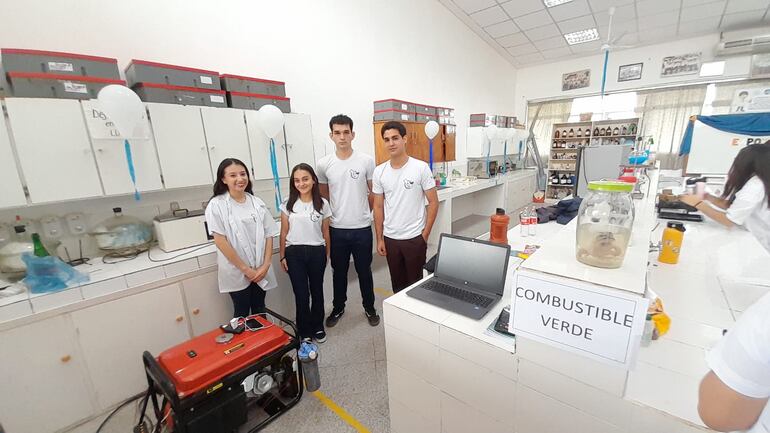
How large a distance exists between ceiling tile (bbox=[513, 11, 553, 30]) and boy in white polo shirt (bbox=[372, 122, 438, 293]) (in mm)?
4596

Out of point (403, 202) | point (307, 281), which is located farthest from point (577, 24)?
point (307, 281)

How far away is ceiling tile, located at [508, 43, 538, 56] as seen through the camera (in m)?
6.34

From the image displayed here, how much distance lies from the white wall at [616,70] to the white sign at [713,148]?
225cm

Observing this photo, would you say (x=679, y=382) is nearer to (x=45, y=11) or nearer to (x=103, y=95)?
(x=103, y=95)

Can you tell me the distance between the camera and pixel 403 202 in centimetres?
213

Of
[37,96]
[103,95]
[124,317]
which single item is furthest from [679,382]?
[37,96]

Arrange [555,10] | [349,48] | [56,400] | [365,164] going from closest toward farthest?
[56,400] < [365,164] < [349,48] < [555,10]

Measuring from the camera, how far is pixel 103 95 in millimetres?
1594

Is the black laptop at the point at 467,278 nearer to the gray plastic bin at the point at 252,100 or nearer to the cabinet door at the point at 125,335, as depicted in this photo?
the cabinet door at the point at 125,335

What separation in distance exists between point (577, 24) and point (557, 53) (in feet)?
5.06

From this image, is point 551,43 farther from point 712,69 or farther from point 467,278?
point 467,278

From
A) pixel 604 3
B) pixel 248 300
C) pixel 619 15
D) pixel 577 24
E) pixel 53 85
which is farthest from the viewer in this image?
pixel 577 24

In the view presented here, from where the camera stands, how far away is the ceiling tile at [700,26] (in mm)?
5094

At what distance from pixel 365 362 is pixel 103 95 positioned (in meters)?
2.21
